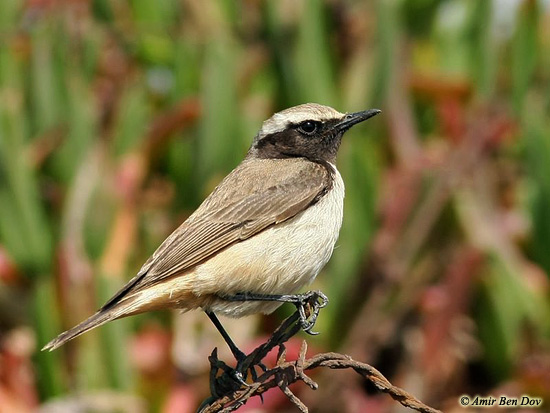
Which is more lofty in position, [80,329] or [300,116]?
[300,116]

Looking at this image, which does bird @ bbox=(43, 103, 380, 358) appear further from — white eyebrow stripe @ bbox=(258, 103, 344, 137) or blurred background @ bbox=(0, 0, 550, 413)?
blurred background @ bbox=(0, 0, 550, 413)

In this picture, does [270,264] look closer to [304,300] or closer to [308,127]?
[304,300]

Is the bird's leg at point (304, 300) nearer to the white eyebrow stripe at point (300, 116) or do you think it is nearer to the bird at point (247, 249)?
the bird at point (247, 249)

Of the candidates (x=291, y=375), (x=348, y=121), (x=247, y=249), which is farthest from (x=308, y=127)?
(x=291, y=375)
